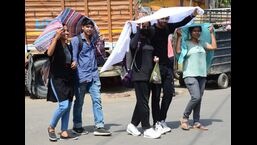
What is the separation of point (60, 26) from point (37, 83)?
4812 mm

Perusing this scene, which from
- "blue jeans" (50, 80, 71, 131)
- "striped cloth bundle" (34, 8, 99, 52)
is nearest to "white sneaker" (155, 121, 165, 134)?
"blue jeans" (50, 80, 71, 131)

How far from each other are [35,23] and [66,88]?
5043 millimetres

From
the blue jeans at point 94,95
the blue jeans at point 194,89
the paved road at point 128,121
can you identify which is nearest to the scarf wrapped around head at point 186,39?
the blue jeans at point 194,89

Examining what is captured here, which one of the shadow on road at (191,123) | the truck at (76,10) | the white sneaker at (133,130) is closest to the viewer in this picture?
the white sneaker at (133,130)

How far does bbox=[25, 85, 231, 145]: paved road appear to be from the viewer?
22.3 ft

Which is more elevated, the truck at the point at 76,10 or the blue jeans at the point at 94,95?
the truck at the point at 76,10

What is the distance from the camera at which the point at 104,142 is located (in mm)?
6781

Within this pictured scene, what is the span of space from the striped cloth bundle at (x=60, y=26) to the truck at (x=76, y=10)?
3710 mm

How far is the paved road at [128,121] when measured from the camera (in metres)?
6.81

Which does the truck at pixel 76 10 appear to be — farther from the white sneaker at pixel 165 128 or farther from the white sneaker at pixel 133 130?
the white sneaker at pixel 133 130
